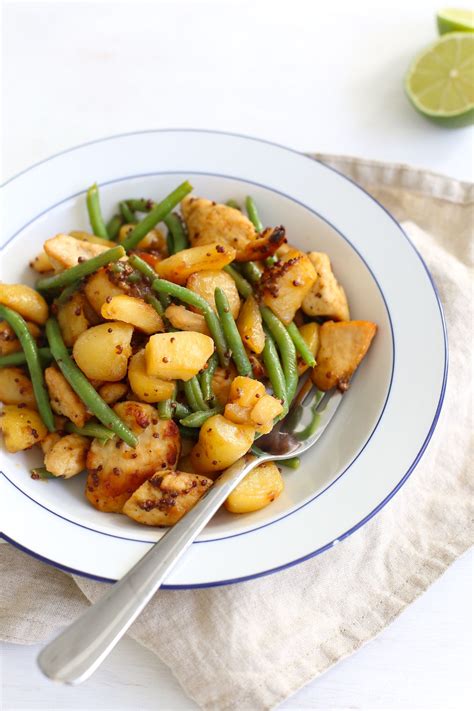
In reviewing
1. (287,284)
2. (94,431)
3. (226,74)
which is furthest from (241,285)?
(226,74)

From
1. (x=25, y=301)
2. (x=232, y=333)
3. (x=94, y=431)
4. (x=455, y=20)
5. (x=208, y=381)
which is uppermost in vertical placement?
(x=455, y=20)

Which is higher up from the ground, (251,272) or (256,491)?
(251,272)

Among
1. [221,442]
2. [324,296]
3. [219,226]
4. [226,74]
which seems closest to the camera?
[221,442]

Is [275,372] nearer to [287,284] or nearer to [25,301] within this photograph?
[287,284]

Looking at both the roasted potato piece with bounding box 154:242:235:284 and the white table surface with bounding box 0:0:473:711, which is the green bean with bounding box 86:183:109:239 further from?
the white table surface with bounding box 0:0:473:711

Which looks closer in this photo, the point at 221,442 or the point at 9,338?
the point at 221,442

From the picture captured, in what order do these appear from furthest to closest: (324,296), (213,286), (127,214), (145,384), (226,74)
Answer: (226,74), (127,214), (324,296), (213,286), (145,384)

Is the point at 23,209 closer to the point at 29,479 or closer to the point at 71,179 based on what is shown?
the point at 71,179
